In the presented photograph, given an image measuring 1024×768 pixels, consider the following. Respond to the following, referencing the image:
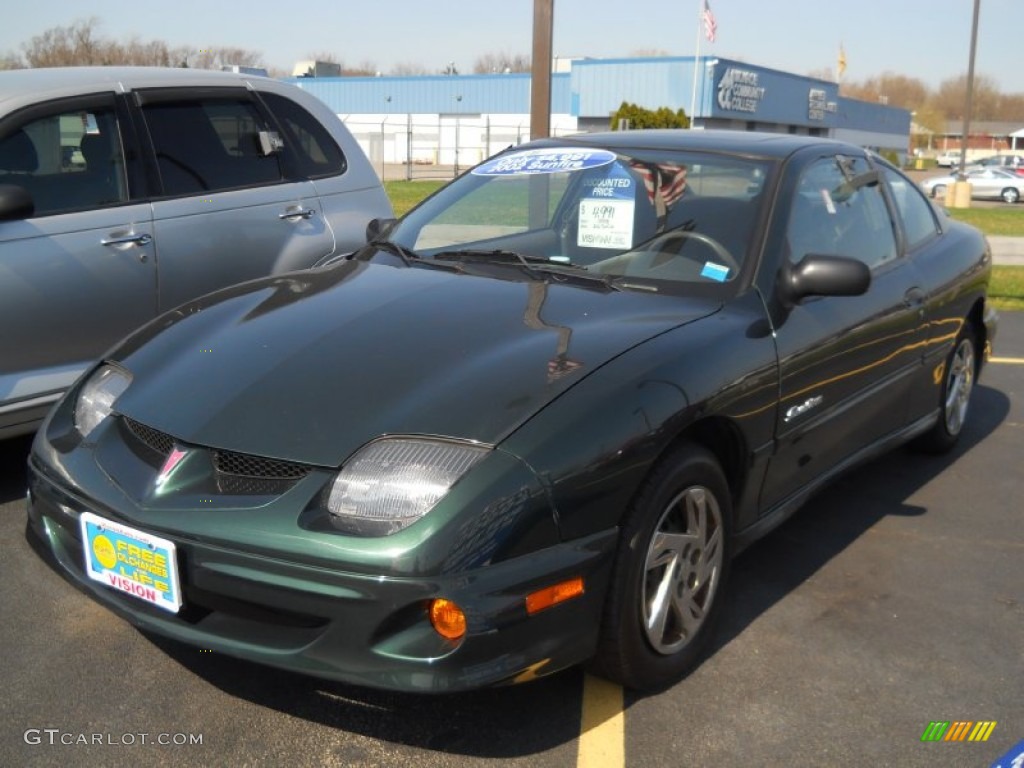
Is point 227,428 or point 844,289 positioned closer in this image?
point 227,428

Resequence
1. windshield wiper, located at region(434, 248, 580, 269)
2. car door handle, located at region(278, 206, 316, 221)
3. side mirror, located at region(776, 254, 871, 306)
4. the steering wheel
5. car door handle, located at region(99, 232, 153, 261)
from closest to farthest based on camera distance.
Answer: side mirror, located at region(776, 254, 871, 306)
the steering wheel
windshield wiper, located at region(434, 248, 580, 269)
car door handle, located at region(99, 232, 153, 261)
car door handle, located at region(278, 206, 316, 221)

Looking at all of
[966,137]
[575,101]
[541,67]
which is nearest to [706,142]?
[541,67]

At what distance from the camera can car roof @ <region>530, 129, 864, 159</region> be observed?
4.03m

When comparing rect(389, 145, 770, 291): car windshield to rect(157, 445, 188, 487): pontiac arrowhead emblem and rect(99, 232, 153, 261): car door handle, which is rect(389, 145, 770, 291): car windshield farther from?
rect(157, 445, 188, 487): pontiac arrowhead emblem

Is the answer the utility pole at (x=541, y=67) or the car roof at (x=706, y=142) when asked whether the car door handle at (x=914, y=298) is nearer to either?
the car roof at (x=706, y=142)

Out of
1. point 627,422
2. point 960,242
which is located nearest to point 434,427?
point 627,422

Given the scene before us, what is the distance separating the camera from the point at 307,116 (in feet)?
18.8

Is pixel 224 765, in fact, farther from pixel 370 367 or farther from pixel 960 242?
pixel 960 242

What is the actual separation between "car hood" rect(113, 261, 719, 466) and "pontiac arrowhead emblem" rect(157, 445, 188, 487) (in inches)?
1.6

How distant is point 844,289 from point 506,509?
164 cm

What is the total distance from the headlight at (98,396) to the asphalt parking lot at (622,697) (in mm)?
673

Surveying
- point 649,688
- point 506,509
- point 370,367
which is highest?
point 370,367

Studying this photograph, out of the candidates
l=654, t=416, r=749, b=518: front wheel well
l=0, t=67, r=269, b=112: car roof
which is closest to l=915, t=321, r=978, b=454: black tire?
l=654, t=416, r=749, b=518: front wheel well

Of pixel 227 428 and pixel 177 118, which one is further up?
pixel 177 118
